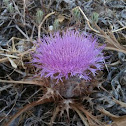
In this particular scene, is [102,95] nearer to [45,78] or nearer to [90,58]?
[90,58]

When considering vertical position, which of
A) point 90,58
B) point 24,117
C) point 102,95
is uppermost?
point 90,58

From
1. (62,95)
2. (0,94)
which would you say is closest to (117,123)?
(62,95)

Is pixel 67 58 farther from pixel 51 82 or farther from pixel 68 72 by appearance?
pixel 51 82

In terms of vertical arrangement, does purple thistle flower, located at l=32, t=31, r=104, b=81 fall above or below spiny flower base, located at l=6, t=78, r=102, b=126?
above

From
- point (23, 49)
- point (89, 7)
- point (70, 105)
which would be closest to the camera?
point (70, 105)

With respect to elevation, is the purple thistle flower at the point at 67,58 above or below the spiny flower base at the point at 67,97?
above
